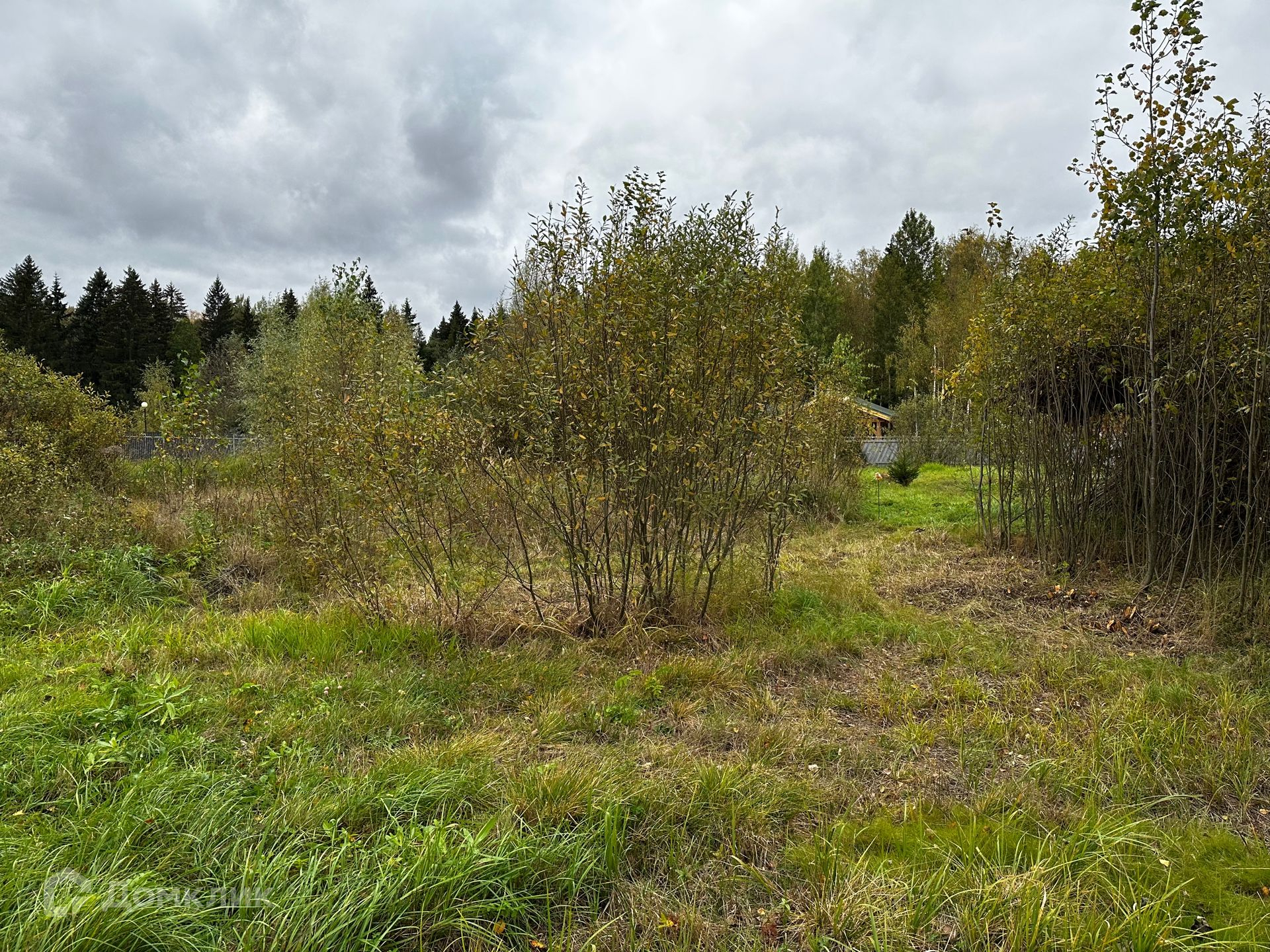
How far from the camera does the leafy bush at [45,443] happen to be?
5.53 meters

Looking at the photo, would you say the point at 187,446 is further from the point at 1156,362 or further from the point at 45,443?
the point at 1156,362

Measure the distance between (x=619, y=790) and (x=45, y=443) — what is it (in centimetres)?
808

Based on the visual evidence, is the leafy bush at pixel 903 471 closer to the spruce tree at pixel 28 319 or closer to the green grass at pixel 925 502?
the green grass at pixel 925 502

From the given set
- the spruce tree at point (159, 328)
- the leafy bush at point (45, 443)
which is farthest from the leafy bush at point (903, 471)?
the spruce tree at point (159, 328)

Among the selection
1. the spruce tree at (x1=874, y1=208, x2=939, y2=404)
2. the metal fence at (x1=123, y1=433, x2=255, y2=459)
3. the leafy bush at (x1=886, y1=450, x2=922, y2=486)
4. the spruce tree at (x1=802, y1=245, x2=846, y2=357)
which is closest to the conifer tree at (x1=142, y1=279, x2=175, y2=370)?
the metal fence at (x1=123, y1=433, x2=255, y2=459)

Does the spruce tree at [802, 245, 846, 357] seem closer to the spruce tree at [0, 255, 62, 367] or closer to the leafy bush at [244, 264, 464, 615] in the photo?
the leafy bush at [244, 264, 464, 615]

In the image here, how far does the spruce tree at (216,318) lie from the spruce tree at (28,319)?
6459 millimetres

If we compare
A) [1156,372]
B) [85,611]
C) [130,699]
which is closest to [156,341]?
[85,611]

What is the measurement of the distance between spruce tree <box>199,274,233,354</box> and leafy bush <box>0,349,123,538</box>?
1247 inches

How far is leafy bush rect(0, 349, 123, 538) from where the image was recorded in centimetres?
553

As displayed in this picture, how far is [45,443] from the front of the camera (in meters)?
6.88

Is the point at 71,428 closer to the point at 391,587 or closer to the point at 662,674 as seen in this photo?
the point at 391,587

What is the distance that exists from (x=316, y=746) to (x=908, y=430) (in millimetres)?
20210

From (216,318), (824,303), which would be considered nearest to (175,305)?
(216,318)
